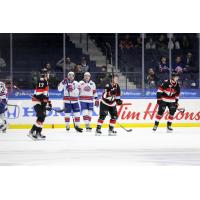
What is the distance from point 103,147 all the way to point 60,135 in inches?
111

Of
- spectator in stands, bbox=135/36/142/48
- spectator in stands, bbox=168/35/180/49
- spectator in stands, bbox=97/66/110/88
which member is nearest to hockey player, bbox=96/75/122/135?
spectator in stands, bbox=97/66/110/88

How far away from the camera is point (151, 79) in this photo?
57.1ft

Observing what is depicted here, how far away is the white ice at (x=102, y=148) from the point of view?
30.1 feet

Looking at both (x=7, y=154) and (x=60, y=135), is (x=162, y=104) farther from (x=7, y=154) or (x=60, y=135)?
(x=7, y=154)

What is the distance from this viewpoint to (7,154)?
10.0 meters

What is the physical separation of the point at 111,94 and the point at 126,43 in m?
6.12

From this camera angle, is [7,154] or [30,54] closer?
[7,154]

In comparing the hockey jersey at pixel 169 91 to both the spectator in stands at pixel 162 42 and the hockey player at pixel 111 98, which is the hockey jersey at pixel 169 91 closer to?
the hockey player at pixel 111 98

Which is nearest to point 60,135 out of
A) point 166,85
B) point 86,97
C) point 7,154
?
point 86,97

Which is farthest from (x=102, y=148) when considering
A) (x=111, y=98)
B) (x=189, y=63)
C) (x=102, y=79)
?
(x=189, y=63)

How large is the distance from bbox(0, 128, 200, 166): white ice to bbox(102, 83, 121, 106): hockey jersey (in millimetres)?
762

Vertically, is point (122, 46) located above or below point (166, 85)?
above

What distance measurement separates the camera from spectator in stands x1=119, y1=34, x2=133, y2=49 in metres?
19.1

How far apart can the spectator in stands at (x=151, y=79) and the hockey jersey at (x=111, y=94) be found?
3757 mm
